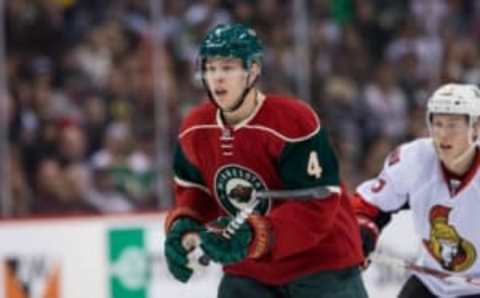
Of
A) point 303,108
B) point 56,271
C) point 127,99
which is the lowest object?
point 56,271

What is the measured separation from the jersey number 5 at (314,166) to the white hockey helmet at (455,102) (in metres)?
0.62

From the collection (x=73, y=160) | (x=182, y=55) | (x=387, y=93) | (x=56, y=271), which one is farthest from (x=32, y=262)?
(x=387, y=93)

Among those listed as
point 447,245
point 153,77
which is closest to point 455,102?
point 447,245

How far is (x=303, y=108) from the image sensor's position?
152 inches

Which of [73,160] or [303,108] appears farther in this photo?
[73,160]

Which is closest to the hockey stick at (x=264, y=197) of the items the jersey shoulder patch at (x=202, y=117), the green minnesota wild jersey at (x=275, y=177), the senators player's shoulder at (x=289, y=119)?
the green minnesota wild jersey at (x=275, y=177)

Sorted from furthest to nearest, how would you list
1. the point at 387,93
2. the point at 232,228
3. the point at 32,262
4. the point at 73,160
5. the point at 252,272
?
the point at 387,93 → the point at 73,160 → the point at 32,262 → the point at 252,272 → the point at 232,228

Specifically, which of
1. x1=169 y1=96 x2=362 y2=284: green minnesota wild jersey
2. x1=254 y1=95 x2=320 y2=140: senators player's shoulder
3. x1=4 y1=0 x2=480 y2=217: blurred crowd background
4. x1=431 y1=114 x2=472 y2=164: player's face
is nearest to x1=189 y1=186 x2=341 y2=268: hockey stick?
x1=169 y1=96 x2=362 y2=284: green minnesota wild jersey

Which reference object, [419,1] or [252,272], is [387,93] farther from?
[252,272]

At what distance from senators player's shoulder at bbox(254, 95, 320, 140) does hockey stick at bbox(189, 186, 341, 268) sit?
0.14 metres

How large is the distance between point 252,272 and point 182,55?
449 cm

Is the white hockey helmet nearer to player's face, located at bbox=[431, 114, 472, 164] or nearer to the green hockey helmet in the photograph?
player's face, located at bbox=[431, 114, 472, 164]

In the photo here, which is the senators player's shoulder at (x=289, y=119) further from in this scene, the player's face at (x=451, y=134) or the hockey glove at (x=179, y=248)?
the player's face at (x=451, y=134)

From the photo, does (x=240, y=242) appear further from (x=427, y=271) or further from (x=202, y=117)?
(x=427, y=271)
